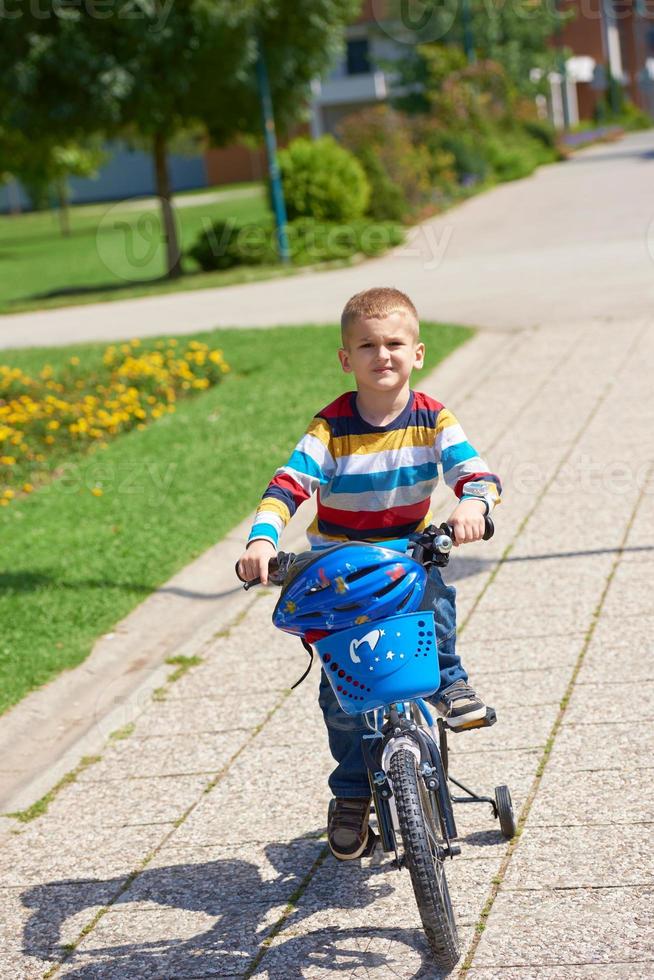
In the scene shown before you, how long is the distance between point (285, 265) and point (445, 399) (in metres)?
12.1

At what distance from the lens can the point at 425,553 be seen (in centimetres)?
315

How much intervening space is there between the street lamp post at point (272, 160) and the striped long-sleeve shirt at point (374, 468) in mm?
18771

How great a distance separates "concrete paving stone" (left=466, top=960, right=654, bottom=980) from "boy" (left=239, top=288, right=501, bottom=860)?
0.55 m

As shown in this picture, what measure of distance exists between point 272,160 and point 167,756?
1811 centimetres

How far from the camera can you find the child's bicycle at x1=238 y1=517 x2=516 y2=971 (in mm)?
3049

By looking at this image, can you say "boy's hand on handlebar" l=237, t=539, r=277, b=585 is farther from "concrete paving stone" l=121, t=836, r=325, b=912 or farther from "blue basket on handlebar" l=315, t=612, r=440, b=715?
"concrete paving stone" l=121, t=836, r=325, b=912

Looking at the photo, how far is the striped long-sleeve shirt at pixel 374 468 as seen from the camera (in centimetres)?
346

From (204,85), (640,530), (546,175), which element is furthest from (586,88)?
(640,530)

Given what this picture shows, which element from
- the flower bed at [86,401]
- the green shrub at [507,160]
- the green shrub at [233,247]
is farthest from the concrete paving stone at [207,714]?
the green shrub at [507,160]

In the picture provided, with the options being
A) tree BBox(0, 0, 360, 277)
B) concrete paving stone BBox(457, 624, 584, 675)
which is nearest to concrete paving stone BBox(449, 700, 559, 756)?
concrete paving stone BBox(457, 624, 584, 675)

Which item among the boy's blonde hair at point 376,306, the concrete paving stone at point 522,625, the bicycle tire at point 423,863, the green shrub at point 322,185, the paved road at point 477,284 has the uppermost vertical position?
the green shrub at point 322,185

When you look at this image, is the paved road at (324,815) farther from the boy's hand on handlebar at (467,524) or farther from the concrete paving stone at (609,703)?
the boy's hand on handlebar at (467,524)

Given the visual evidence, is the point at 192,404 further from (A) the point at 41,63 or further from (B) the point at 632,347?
(A) the point at 41,63

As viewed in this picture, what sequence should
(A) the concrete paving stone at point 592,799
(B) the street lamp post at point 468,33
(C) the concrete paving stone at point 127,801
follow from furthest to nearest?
(B) the street lamp post at point 468,33, (C) the concrete paving stone at point 127,801, (A) the concrete paving stone at point 592,799
